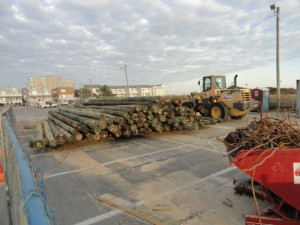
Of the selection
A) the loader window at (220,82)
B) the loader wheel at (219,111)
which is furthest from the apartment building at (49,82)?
the loader wheel at (219,111)

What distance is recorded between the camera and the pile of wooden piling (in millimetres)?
10883

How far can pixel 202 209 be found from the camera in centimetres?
495

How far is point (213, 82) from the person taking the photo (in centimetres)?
1833

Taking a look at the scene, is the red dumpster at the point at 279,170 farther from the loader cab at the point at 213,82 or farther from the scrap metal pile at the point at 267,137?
the loader cab at the point at 213,82

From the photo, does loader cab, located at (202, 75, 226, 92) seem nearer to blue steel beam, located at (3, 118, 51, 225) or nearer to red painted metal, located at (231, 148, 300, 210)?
red painted metal, located at (231, 148, 300, 210)

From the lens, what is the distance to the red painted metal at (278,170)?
3707 mm

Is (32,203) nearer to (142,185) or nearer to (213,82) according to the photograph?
(142,185)

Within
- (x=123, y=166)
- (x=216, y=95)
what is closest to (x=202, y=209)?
(x=123, y=166)

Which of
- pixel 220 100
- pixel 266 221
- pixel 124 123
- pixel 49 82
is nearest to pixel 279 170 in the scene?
pixel 266 221

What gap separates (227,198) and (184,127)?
836 cm

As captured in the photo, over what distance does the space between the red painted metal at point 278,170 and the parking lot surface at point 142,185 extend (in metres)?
0.90

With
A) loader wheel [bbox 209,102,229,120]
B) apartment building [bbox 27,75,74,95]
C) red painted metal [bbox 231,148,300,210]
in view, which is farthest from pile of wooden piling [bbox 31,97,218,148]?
apartment building [bbox 27,75,74,95]

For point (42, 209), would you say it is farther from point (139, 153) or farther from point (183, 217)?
point (139, 153)

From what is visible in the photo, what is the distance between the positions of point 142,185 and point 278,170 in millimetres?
3262
